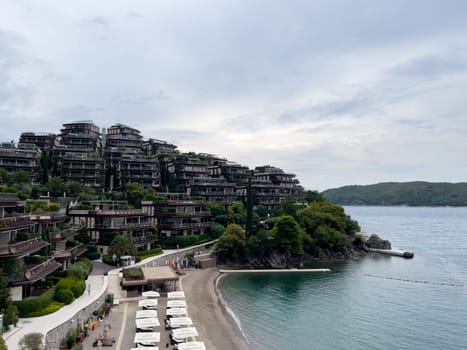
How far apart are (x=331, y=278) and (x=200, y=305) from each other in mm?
32118

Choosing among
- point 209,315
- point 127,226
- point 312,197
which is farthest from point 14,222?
point 312,197

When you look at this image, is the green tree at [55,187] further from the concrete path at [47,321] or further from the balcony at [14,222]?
the balcony at [14,222]

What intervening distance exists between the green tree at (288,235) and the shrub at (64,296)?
5375 cm

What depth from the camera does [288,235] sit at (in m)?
89.9

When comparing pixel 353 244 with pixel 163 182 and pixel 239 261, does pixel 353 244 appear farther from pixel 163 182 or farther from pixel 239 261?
pixel 163 182

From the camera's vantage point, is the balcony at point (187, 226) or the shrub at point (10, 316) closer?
the shrub at point (10, 316)

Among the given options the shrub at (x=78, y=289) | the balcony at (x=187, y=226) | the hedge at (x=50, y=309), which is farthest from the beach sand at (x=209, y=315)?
the balcony at (x=187, y=226)

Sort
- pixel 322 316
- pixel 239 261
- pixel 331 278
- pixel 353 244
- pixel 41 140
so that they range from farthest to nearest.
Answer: pixel 41 140, pixel 353 244, pixel 239 261, pixel 331 278, pixel 322 316

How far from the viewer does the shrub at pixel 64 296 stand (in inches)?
1684

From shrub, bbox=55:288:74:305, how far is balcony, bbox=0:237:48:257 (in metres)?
5.30

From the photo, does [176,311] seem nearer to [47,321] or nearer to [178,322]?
[178,322]

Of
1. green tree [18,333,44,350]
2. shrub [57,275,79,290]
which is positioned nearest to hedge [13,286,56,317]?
shrub [57,275,79,290]

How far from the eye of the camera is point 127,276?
56.0 metres

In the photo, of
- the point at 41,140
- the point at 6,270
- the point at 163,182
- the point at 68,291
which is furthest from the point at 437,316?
the point at 41,140
